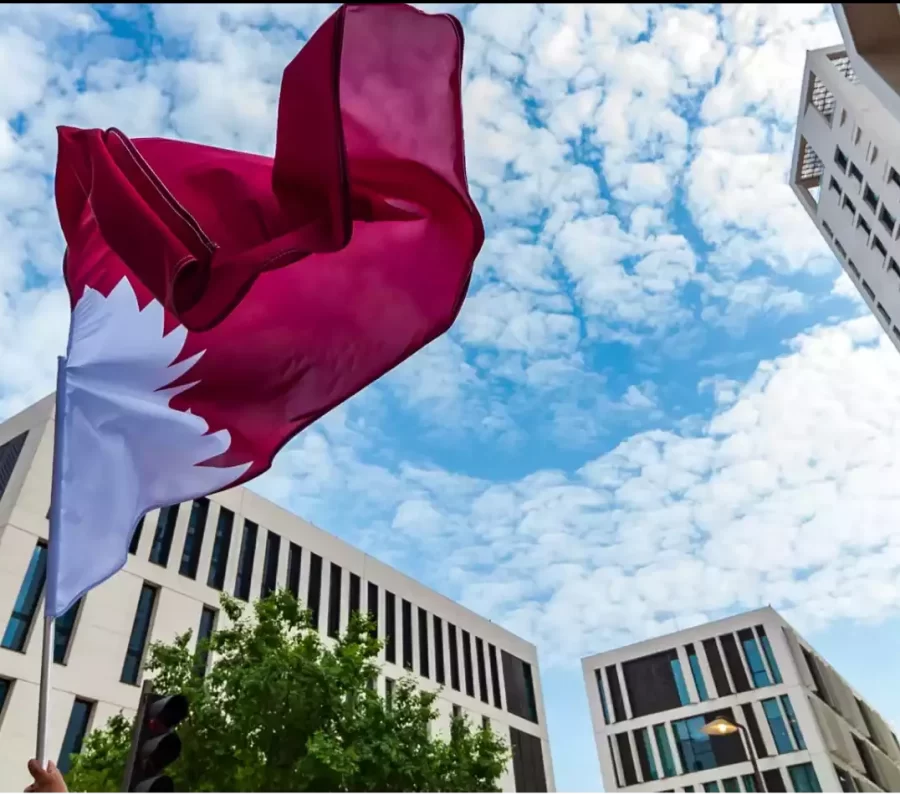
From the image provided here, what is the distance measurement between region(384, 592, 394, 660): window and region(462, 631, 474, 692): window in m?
6.12

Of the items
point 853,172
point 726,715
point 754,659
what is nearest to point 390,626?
point 726,715

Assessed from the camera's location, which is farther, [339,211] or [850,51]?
[850,51]

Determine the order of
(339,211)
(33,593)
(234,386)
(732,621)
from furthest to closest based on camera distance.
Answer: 1. (732,621)
2. (33,593)
3. (234,386)
4. (339,211)

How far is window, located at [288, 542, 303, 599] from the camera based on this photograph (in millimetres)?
35219

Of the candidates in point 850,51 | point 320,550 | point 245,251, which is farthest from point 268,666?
point 320,550

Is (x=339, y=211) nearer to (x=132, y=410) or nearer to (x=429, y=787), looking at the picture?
(x=132, y=410)

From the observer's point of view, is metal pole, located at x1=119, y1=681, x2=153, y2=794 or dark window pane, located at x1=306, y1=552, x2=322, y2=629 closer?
metal pole, located at x1=119, y1=681, x2=153, y2=794

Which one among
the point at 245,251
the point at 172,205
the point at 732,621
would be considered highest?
the point at 732,621

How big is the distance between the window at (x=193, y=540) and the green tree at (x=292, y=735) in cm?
1325

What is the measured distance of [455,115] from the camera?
639cm

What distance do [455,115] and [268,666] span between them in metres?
12.8

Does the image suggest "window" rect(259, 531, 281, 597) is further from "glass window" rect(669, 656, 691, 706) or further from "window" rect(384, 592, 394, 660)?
"glass window" rect(669, 656, 691, 706)

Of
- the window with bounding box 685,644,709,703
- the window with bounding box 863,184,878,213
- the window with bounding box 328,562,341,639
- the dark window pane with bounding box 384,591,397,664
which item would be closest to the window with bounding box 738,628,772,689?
the window with bounding box 685,644,709,703

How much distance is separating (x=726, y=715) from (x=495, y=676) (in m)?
19.5
